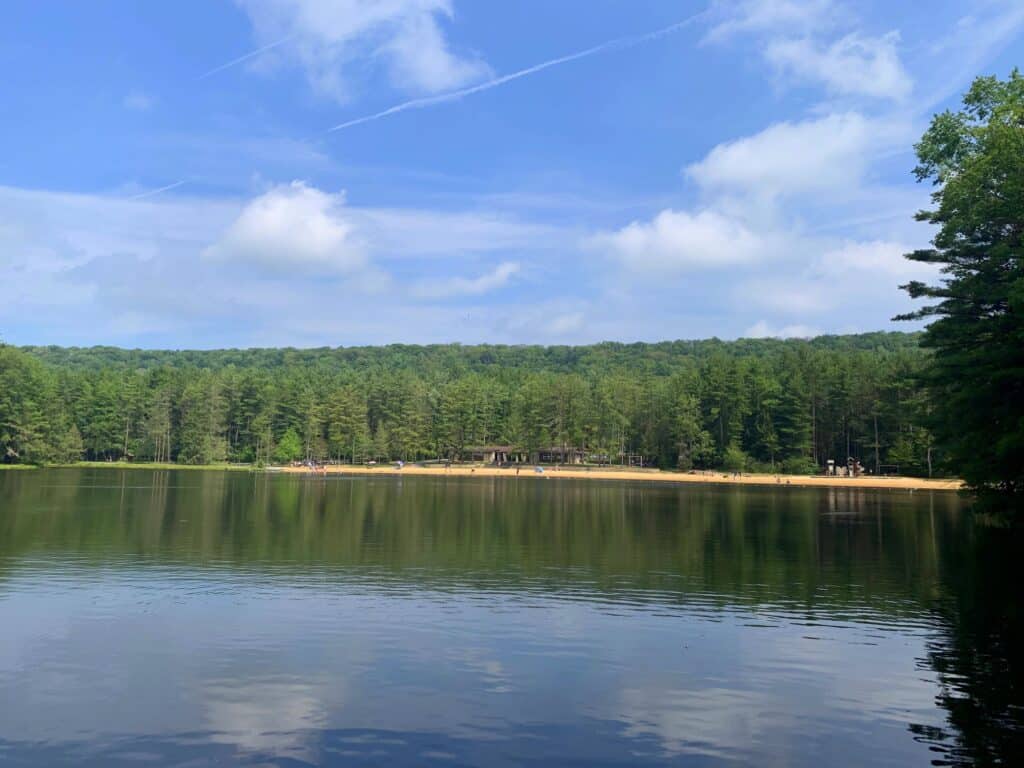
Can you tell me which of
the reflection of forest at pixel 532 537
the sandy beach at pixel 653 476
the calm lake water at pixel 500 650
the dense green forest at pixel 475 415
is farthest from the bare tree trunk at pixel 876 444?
the calm lake water at pixel 500 650

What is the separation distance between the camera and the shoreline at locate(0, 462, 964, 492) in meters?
79.5

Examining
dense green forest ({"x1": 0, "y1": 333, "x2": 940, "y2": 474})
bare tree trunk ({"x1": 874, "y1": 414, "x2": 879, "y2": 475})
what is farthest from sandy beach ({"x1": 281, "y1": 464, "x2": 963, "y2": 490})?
bare tree trunk ({"x1": 874, "y1": 414, "x2": 879, "y2": 475})

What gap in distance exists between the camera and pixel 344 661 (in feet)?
44.0

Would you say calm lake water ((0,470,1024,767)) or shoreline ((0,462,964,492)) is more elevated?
shoreline ((0,462,964,492))

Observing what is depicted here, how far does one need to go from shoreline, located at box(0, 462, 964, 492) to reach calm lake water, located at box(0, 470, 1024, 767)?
170ft

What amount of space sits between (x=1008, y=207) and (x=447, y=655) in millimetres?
26284

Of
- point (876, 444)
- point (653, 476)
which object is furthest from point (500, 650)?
point (876, 444)

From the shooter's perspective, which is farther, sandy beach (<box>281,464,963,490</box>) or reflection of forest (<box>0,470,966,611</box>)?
sandy beach (<box>281,464,963,490</box>)

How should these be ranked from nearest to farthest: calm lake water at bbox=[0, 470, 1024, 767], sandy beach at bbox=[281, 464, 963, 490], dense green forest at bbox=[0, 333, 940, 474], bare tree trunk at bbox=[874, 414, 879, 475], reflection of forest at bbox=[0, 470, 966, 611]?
calm lake water at bbox=[0, 470, 1024, 767]
reflection of forest at bbox=[0, 470, 966, 611]
sandy beach at bbox=[281, 464, 963, 490]
bare tree trunk at bbox=[874, 414, 879, 475]
dense green forest at bbox=[0, 333, 940, 474]

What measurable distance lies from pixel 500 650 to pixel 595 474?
83.1 meters

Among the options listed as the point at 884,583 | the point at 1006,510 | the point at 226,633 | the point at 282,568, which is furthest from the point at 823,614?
the point at 1006,510

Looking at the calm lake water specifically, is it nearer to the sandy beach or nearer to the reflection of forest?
the reflection of forest

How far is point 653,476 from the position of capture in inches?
3671

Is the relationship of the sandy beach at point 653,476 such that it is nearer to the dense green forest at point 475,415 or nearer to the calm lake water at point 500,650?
the dense green forest at point 475,415
